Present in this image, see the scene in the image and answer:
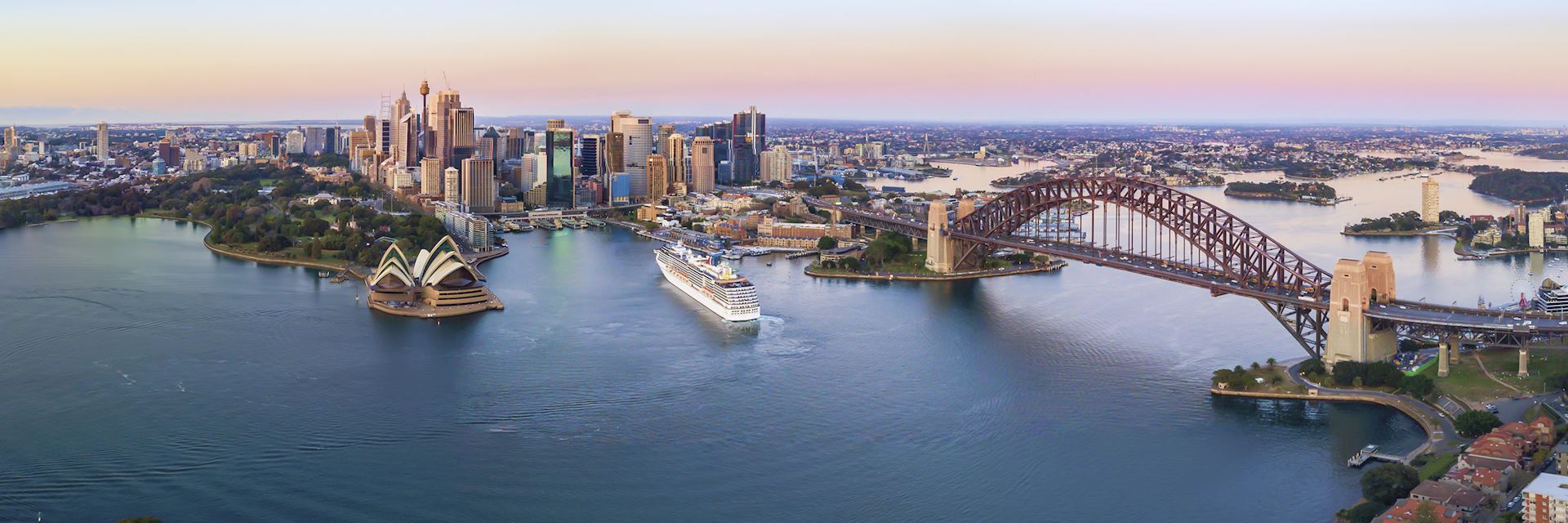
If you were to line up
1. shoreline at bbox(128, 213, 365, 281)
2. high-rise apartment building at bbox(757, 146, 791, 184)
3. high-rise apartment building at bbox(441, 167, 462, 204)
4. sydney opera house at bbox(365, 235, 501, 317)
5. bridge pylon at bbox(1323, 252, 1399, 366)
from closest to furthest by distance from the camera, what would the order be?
bridge pylon at bbox(1323, 252, 1399, 366) → sydney opera house at bbox(365, 235, 501, 317) → shoreline at bbox(128, 213, 365, 281) → high-rise apartment building at bbox(441, 167, 462, 204) → high-rise apartment building at bbox(757, 146, 791, 184)

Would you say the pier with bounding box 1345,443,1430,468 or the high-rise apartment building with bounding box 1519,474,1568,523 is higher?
the high-rise apartment building with bounding box 1519,474,1568,523

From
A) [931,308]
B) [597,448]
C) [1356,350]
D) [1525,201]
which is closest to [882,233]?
[931,308]

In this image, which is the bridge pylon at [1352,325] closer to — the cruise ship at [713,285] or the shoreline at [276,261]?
the cruise ship at [713,285]

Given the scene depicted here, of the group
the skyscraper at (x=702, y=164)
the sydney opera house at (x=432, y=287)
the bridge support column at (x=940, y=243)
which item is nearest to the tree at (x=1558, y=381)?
the bridge support column at (x=940, y=243)

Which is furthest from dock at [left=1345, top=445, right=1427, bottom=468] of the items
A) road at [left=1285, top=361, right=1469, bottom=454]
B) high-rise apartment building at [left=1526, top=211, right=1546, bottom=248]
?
high-rise apartment building at [left=1526, top=211, right=1546, bottom=248]

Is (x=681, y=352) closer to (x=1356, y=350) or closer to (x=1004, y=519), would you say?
(x=1004, y=519)

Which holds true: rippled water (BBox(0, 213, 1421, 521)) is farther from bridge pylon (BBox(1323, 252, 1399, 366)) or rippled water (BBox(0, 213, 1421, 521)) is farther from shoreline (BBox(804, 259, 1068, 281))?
shoreline (BBox(804, 259, 1068, 281))

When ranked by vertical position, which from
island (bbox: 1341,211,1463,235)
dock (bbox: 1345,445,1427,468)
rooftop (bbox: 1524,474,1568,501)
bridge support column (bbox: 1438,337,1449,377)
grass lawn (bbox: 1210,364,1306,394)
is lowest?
dock (bbox: 1345,445,1427,468)
